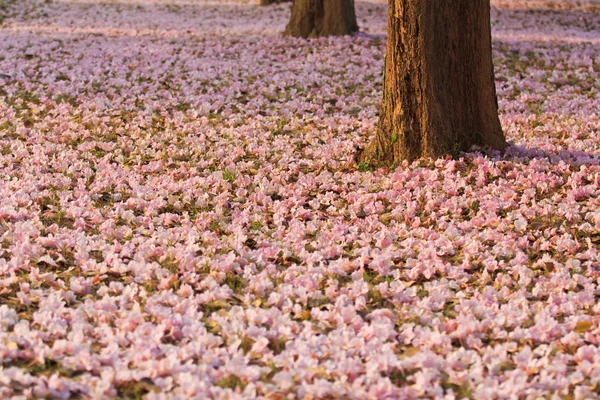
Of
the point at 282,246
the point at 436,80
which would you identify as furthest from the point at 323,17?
the point at 282,246

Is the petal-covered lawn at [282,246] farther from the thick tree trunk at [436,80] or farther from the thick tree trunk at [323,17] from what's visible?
the thick tree trunk at [323,17]

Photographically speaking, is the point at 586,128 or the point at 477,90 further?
the point at 586,128

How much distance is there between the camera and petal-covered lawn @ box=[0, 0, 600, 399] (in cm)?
456

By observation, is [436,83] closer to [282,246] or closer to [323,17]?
[282,246]

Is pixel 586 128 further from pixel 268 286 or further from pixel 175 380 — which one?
pixel 175 380

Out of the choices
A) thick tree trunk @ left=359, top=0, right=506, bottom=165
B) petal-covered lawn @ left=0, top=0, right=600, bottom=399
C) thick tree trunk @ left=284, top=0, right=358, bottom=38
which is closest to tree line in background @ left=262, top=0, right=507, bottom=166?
thick tree trunk @ left=359, top=0, right=506, bottom=165

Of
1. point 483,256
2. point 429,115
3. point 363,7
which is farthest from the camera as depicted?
point 363,7

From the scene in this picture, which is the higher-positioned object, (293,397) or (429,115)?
(429,115)

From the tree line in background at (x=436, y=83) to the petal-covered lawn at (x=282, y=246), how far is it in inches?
12.0

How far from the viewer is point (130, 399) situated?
4.27 meters

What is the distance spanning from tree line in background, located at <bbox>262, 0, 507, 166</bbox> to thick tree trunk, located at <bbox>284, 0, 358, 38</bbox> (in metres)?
8.03

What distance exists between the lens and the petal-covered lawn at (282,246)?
456 cm

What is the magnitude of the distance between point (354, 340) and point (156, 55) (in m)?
11.2

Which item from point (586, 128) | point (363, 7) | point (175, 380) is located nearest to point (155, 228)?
point (175, 380)
